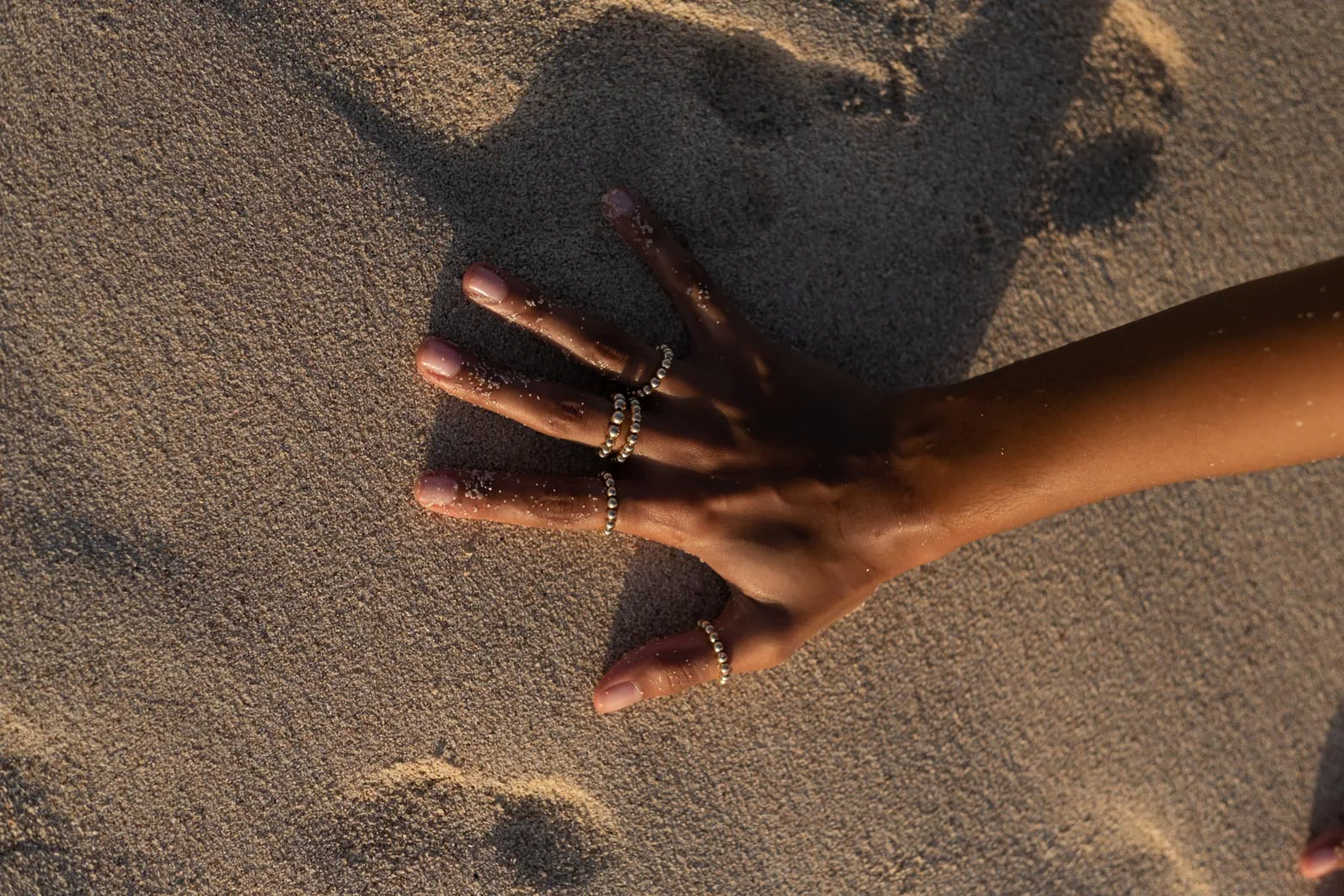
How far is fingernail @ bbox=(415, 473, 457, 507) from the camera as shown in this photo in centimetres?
146

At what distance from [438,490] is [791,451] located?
581 millimetres

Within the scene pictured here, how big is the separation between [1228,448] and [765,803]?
0.95 m

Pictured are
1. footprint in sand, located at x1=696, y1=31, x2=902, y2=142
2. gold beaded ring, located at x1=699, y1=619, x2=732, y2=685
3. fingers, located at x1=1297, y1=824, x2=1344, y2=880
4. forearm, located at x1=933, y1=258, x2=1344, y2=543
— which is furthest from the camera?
fingers, located at x1=1297, y1=824, x2=1344, y2=880

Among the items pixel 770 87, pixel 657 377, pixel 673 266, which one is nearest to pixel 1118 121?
pixel 770 87

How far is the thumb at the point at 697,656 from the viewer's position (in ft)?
4.98

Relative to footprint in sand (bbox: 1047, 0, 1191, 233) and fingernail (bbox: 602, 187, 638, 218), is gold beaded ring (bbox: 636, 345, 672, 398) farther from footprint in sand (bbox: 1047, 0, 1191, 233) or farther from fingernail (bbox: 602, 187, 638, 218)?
footprint in sand (bbox: 1047, 0, 1191, 233)

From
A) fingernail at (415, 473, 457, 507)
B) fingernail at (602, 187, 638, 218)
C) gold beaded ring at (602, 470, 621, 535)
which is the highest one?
fingernail at (602, 187, 638, 218)

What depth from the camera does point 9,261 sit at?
1442 millimetres

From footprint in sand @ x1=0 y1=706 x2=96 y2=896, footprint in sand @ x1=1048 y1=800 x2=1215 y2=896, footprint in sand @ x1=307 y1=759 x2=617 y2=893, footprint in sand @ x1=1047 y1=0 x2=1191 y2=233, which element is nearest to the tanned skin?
footprint in sand @ x1=307 y1=759 x2=617 y2=893

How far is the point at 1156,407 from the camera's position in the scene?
139 centimetres

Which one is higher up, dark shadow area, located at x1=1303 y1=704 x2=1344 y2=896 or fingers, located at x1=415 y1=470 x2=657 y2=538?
fingers, located at x1=415 y1=470 x2=657 y2=538

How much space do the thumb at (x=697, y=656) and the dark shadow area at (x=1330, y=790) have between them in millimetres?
1166

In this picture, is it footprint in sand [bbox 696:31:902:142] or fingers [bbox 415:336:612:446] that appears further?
footprint in sand [bbox 696:31:902:142]

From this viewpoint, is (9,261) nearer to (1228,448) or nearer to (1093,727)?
(1228,448)
